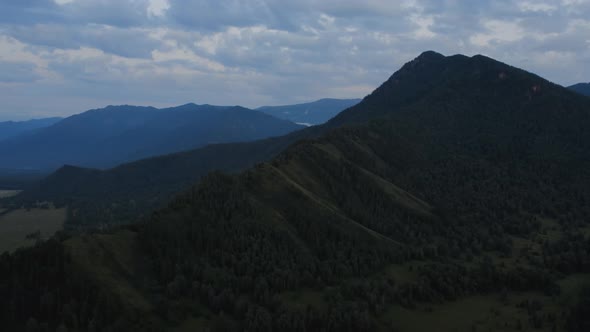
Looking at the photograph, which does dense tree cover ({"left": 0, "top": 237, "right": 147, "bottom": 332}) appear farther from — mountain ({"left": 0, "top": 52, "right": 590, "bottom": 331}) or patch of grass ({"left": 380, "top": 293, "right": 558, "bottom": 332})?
patch of grass ({"left": 380, "top": 293, "right": 558, "bottom": 332})

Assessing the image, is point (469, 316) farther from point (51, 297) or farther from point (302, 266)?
point (51, 297)

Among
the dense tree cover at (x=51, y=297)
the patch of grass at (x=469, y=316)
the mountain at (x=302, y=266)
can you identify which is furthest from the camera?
the patch of grass at (x=469, y=316)

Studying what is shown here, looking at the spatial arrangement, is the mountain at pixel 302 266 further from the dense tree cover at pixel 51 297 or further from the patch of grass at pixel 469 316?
the patch of grass at pixel 469 316

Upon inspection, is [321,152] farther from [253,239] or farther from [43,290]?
[43,290]

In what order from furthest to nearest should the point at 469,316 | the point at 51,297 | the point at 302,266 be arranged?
1. the point at 302,266
2. the point at 469,316
3. the point at 51,297

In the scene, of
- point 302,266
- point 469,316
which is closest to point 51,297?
point 302,266

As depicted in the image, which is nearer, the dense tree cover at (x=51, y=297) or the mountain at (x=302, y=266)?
the dense tree cover at (x=51, y=297)

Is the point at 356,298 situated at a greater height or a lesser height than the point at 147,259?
lesser

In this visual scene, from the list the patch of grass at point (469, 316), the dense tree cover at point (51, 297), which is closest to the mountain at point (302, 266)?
the dense tree cover at point (51, 297)

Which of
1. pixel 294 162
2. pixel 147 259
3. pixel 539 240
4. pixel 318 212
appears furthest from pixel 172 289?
pixel 539 240

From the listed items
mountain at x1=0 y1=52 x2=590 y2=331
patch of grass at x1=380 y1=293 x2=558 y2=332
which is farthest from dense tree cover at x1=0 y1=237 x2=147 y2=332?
patch of grass at x1=380 y1=293 x2=558 y2=332

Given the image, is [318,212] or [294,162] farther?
[294,162]
